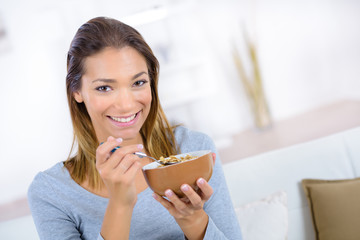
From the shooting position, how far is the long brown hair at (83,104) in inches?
47.4

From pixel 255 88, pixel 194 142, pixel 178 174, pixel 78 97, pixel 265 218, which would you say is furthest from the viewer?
pixel 255 88

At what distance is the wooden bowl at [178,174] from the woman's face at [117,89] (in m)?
0.33

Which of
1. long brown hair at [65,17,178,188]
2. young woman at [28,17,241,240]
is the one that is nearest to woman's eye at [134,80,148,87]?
young woman at [28,17,241,240]

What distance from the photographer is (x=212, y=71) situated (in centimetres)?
→ 362

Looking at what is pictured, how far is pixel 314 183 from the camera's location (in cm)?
171

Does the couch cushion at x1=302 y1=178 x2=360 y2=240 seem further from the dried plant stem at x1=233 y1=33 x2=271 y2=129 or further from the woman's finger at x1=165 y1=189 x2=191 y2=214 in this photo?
the dried plant stem at x1=233 y1=33 x2=271 y2=129

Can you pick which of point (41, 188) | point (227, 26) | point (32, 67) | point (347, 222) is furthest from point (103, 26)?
point (227, 26)

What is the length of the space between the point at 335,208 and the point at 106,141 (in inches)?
39.1

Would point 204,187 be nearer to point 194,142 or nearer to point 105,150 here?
point 105,150

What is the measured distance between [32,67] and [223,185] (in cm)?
245

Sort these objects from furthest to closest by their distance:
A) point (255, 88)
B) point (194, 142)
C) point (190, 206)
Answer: point (255, 88), point (194, 142), point (190, 206)

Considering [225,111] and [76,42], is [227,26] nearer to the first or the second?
[225,111]

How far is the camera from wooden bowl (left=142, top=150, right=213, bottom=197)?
0.85 meters

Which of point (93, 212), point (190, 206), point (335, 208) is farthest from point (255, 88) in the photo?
point (190, 206)
